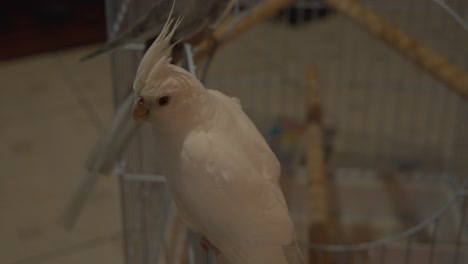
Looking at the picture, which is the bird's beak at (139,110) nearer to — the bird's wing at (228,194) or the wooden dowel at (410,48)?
the bird's wing at (228,194)

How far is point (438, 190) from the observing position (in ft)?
4.93

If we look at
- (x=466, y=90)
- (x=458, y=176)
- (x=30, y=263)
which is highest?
(x=466, y=90)

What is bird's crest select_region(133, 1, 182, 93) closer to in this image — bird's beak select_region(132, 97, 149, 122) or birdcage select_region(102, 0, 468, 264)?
bird's beak select_region(132, 97, 149, 122)

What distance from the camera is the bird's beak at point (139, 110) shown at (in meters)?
0.57

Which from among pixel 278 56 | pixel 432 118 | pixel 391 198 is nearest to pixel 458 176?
pixel 391 198

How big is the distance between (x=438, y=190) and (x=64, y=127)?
1.01m

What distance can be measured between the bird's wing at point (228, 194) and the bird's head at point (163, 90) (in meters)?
0.03

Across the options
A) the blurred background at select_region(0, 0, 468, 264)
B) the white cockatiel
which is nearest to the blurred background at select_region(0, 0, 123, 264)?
the blurred background at select_region(0, 0, 468, 264)

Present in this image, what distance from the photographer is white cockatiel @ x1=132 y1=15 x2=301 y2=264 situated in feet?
1.95

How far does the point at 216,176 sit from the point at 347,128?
1181mm

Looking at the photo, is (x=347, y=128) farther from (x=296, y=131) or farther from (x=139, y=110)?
(x=139, y=110)

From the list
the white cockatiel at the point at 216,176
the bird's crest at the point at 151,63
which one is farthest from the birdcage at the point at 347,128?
the bird's crest at the point at 151,63

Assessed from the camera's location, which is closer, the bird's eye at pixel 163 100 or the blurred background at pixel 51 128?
the bird's eye at pixel 163 100

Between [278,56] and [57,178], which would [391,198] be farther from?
[57,178]
